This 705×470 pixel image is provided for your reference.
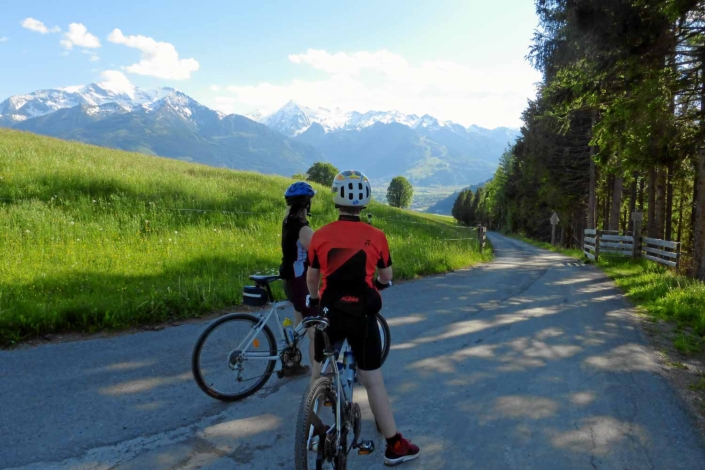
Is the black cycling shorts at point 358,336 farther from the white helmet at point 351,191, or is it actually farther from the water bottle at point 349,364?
the white helmet at point 351,191

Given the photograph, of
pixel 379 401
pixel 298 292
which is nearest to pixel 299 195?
pixel 298 292

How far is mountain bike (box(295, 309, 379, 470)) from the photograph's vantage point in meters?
2.63

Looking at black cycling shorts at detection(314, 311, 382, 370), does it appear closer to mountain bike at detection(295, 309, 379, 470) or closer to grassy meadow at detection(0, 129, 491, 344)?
mountain bike at detection(295, 309, 379, 470)

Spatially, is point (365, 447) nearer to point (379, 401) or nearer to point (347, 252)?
point (379, 401)

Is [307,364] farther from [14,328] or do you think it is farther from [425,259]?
[425,259]

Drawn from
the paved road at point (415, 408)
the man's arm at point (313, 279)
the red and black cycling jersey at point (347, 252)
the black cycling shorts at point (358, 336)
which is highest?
the red and black cycling jersey at point (347, 252)

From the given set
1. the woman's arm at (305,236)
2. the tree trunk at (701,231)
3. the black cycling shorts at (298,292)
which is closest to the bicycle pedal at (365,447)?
the black cycling shorts at (298,292)

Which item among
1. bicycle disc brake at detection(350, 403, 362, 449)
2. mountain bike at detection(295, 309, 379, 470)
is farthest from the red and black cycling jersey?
bicycle disc brake at detection(350, 403, 362, 449)

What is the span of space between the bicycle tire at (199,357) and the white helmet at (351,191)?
1848mm

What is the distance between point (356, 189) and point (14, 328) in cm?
531

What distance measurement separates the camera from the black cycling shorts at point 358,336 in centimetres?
306

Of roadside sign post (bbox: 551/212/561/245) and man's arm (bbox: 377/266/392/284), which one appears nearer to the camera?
man's arm (bbox: 377/266/392/284)

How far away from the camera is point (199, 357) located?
4.13 m

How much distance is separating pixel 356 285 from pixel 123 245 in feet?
28.9
